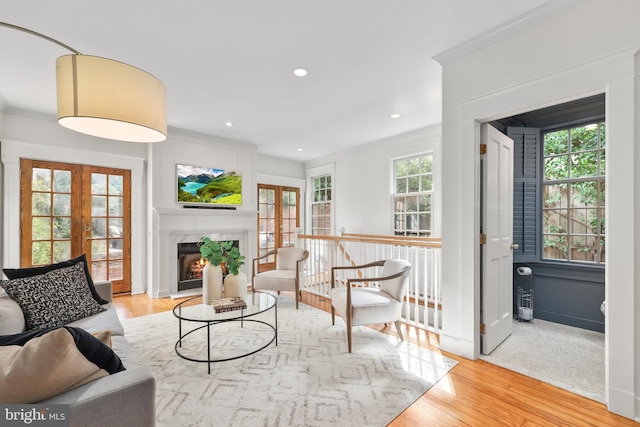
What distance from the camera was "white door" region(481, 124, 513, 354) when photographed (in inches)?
97.3

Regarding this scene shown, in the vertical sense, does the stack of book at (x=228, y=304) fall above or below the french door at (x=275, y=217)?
below

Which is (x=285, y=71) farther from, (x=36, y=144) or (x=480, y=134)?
(x=36, y=144)

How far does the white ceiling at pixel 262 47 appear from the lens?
1.98 m

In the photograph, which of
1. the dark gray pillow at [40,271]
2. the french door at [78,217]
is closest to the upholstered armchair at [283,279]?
the dark gray pillow at [40,271]

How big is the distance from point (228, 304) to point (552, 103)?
114 inches

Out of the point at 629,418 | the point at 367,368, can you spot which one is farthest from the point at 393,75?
the point at 629,418

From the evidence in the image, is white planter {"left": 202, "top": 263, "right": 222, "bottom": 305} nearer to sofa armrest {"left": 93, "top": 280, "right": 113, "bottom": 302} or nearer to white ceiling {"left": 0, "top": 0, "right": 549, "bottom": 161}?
sofa armrest {"left": 93, "top": 280, "right": 113, "bottom": 302}

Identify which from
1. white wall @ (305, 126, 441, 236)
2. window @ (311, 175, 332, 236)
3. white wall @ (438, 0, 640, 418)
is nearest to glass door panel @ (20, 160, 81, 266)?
window @ (311, 175, 332, 236)

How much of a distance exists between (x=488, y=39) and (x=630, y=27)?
2.63 feet

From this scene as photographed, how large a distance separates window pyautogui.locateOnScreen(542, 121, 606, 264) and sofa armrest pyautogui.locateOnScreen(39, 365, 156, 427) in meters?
4.02

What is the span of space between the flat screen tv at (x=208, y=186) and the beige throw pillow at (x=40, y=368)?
12.9 feet

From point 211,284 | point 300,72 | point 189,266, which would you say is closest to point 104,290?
point 211,284

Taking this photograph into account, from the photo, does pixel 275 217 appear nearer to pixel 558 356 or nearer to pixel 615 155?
pixel 558 356

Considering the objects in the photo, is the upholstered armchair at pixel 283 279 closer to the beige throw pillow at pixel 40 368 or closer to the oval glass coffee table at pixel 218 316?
the oval glass coffee table at pixel 218 316
